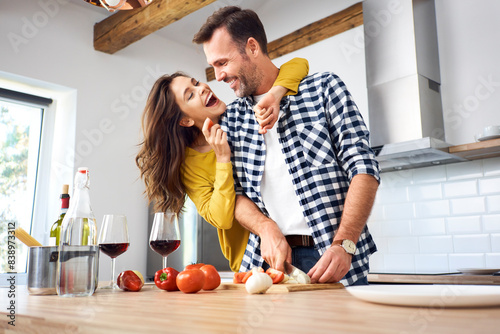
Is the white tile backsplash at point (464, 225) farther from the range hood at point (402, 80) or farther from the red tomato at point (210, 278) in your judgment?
the red tomato at point (210, 278)

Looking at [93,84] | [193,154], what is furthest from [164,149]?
[93,84]

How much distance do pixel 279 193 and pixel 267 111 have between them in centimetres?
33

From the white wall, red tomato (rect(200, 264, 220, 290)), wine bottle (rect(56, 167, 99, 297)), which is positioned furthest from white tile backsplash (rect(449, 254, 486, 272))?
wine bottle (rect(56, 167, 99, 297))

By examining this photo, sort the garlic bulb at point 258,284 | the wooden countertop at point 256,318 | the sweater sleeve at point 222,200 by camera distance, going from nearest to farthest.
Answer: the wooden countertop at point 256,318
the garlic bulb at point 258,284
the sweater sleeve at point 222,200

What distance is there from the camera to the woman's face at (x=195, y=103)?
1803 millimetres

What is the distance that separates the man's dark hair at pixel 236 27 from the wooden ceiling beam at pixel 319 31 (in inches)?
84.5

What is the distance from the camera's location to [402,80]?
3.09 metres

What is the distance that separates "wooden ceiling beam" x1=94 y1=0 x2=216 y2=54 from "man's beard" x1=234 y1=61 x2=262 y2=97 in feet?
5.64

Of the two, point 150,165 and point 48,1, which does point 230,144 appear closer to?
point 150,165

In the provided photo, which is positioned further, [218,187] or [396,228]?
[396,228]

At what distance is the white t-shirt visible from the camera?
151 cm

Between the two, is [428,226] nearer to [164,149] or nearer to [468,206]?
[468,206]

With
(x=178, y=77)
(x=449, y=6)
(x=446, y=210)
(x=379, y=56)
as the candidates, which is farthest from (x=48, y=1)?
(x=446, y=210)

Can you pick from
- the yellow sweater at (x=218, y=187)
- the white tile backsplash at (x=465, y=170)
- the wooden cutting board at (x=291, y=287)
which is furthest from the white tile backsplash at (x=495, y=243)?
the wooden cutting board at (x=291, y=287)
